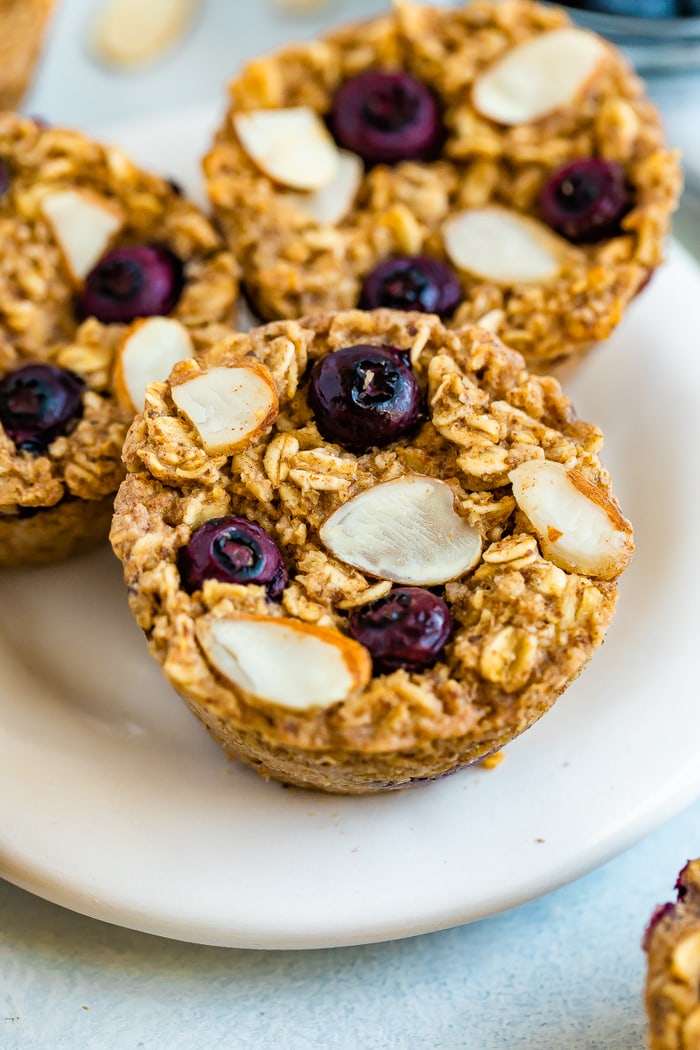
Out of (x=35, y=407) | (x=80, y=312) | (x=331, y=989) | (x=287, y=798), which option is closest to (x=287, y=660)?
(x=287, y=798)

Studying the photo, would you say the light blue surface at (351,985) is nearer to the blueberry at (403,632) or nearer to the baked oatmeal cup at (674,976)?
the baked oatmeal cup at (674,976)

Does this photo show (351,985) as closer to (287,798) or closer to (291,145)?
(287,798)

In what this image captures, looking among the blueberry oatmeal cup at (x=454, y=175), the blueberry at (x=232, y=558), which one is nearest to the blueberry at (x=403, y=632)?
the blueberry at (x=232, y=558)

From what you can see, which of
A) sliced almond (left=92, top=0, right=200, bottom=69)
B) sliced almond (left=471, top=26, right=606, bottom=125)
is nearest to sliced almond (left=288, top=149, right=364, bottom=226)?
sliced almond (left=471, top=26, right=606, bottom=125)

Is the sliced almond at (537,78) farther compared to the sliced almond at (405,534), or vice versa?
the sliced almond at (537,78)

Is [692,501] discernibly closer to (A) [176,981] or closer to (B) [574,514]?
(B) [574,514]

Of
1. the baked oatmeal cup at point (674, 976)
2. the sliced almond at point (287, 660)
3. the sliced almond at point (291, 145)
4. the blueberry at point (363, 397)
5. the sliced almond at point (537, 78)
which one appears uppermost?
the sliced almond at point (537, 78)
